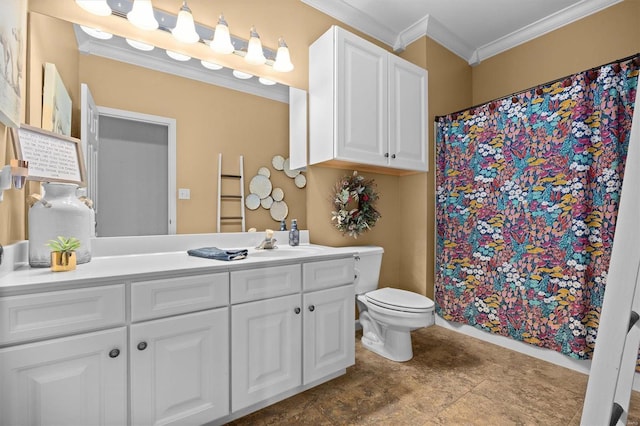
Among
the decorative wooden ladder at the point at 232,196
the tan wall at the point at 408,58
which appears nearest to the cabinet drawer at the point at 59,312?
the tan wall at the point at 408,58

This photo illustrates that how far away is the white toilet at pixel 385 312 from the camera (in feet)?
6.69

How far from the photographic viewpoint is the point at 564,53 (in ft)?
8.52

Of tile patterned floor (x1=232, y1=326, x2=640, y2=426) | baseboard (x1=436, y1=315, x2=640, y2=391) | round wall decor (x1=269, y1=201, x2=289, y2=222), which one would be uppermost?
round wall decor (x1=269, y1=201, x2=289, y2=222)

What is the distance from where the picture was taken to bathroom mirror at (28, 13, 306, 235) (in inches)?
59.4

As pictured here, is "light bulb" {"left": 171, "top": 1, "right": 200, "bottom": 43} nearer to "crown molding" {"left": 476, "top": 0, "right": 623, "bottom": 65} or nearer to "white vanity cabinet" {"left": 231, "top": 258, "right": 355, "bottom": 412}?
"white vanity cabinet" {"left": 231, "top": 258, "right": 355, "bottom": 412}

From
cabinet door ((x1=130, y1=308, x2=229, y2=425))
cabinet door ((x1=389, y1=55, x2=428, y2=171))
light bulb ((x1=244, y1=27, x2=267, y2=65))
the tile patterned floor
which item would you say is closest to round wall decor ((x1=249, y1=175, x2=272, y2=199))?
light bulb ((x1=244, y1=27, x2=267, y2=65))

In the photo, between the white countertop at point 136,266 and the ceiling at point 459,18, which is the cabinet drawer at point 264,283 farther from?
the ceiling at point 459,18

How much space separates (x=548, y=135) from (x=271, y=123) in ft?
6.27

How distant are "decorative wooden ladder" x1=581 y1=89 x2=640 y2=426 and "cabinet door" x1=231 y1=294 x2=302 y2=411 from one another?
4.01 feet

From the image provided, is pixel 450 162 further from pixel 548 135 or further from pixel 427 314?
pixel 427 314

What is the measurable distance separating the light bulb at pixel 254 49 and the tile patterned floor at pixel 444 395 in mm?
2069

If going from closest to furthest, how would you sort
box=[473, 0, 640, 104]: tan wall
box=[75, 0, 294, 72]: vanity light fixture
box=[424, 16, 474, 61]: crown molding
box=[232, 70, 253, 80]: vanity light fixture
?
1. box=[75, 0, 294, 72]: vanity light fixture
2. box=[232, 70, 253, 80]: vanity light fixture
3. box=[473, 0, 640, 104]: tan wall
4. box=[424, 16, 474, 61]: crown molding

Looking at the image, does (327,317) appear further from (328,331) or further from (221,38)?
(221,38)

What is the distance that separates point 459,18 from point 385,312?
250cm
